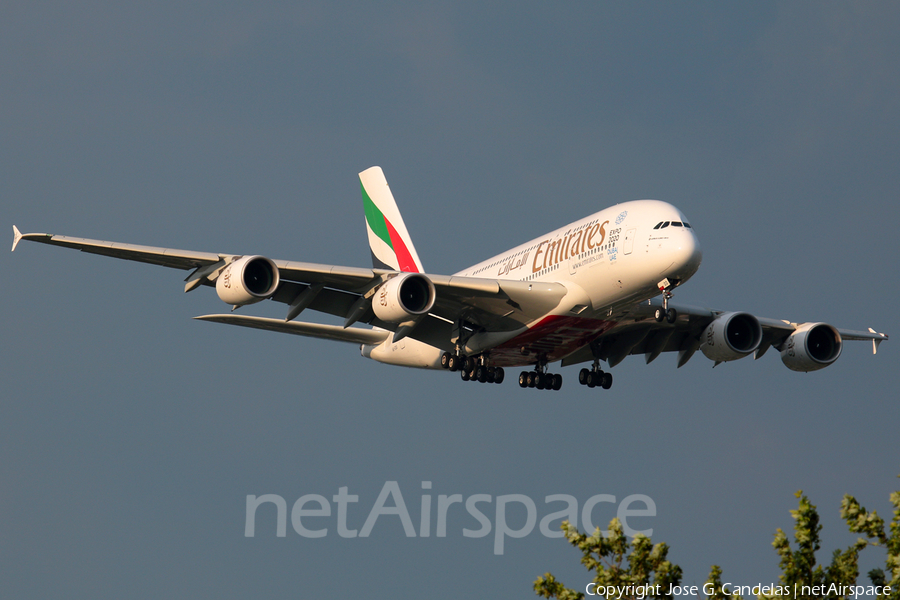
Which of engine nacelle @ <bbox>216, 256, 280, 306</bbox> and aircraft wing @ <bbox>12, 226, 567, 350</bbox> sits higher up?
aircraft wing @ <bbox>12, 226, 567, 350</bbox>

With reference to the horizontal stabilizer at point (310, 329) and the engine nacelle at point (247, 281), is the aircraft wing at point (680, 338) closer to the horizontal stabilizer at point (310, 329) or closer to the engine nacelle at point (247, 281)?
the horizontal stabilizer at point (310, 329)

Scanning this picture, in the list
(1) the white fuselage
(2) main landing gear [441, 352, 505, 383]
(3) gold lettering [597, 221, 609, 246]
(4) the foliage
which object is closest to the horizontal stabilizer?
(2) main landing gear [441, 352, 505, 383]

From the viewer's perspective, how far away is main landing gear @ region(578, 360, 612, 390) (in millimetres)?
38625

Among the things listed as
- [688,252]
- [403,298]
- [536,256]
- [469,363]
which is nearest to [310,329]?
[469,363]

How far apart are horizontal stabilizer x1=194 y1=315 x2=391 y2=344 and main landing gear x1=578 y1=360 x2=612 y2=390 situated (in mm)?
7493

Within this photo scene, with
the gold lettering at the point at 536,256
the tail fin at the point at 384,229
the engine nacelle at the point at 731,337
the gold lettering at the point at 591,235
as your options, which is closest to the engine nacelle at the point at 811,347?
the engine nacelle at the point at 731,337

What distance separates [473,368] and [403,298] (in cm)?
637

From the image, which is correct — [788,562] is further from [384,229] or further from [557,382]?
[384,229]

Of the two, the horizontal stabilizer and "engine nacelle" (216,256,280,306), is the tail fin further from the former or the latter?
"engine nacelle" (216,256,280,306)

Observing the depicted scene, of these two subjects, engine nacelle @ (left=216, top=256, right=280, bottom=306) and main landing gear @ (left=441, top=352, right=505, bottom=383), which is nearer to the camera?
engine nacelle @ (left=216, top=256, right=280, bottom=306)

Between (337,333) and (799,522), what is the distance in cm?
2586

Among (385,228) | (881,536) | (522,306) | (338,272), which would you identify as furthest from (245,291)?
(881,536)

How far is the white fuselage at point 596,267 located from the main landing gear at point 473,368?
1.14 ft

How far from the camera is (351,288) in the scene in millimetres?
32812
